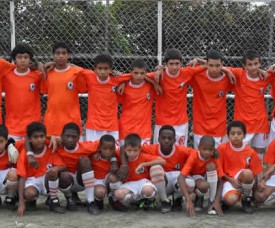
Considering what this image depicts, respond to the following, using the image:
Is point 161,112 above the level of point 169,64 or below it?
below

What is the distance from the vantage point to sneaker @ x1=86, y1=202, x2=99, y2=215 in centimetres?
485

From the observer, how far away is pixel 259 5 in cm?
738

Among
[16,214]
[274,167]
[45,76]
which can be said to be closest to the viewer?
[16,214]

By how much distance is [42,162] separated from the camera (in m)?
5.05

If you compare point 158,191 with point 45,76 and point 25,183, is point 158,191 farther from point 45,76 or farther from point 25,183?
point 45,76

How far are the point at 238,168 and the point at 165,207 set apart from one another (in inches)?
32.4

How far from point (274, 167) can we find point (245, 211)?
54 centimetres

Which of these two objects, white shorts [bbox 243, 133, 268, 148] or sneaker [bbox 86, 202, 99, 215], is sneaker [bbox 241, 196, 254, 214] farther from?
sneaker [bbox 86, 202, 99, 215]

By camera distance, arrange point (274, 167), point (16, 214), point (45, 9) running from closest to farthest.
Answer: point (16, 214) → point (274, 167) → point (45, 9)

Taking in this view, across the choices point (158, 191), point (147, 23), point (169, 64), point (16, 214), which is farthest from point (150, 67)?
point (16, 214)

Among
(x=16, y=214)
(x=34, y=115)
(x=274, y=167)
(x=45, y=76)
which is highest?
(x=45, y=76)

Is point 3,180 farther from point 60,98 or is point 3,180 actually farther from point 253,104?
point 253,104

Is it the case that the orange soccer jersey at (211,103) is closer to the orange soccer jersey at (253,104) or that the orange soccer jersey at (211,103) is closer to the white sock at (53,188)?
the orange soccer jersey at (253,104)

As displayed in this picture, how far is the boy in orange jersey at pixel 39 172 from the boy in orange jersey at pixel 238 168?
5.15 feet
